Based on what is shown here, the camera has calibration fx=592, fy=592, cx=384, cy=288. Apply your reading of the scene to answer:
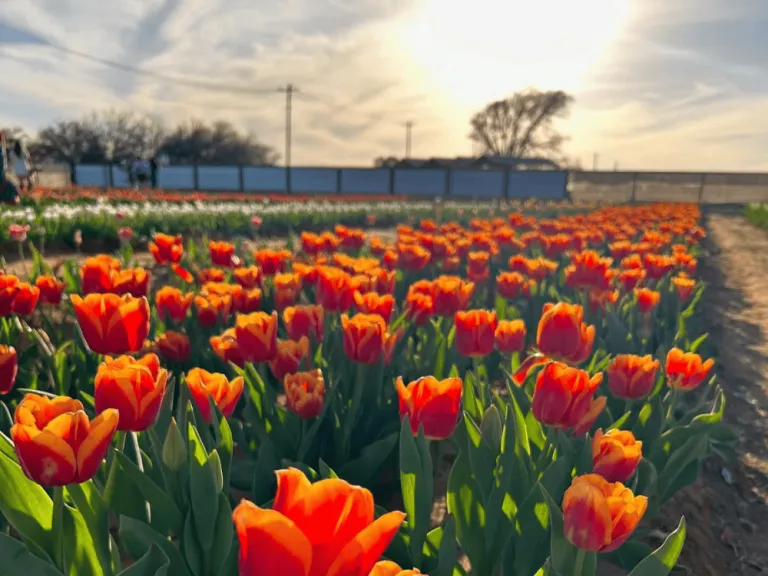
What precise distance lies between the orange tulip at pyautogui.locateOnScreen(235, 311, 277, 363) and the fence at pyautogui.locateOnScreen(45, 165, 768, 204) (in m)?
33.6

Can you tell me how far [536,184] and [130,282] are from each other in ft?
114

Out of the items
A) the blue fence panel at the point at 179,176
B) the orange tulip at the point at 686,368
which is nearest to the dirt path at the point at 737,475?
the orange tulip at the point at 686,368

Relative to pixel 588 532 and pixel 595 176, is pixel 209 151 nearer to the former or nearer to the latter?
pixel 595 176

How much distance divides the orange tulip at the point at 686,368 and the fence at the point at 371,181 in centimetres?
3305

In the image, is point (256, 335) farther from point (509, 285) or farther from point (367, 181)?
point (367, 181)

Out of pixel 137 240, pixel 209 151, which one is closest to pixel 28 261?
pixel 137 240

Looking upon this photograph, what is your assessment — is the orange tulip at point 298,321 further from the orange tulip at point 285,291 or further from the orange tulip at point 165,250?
the orange tulip at point 165,250

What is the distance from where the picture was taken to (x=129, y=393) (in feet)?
4.10

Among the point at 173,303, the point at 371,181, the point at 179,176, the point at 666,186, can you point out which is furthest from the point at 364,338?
the point at 666,186

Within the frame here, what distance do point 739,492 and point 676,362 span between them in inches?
A: 42.5

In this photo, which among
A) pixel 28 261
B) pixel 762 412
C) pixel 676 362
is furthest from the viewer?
pixel 28 261

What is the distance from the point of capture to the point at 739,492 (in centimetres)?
287

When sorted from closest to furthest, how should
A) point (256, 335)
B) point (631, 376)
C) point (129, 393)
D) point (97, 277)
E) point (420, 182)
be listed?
1. point (129, 393)
2. point (256, 335)
3. point (631, 376)
4. point (97, 277)
5. point (420, 182)

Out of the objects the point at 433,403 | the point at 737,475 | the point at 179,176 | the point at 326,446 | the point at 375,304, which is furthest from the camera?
the point at 179,176
